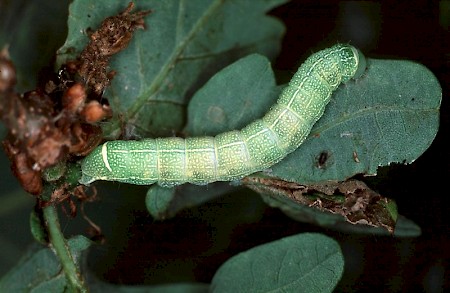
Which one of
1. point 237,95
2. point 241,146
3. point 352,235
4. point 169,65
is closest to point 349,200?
point 241,146

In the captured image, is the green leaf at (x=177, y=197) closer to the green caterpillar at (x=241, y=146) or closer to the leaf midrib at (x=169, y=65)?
the green caterpillar at (x=241, y=146)

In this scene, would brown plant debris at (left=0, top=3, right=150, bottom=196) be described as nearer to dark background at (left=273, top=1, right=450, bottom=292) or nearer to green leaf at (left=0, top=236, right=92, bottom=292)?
green leaf at (left=0, top=236, right=92, bottom=292)

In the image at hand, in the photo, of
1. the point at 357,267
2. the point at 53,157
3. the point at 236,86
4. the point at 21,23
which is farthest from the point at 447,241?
the point at 21,23

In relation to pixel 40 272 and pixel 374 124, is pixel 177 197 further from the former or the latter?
pixel 374 124

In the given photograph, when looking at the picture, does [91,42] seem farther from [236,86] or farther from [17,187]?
[17,187]

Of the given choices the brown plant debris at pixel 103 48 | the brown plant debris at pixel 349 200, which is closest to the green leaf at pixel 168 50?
the brown plant debris at pixel 103 48
